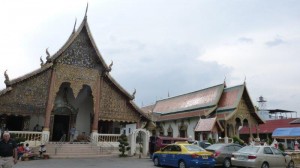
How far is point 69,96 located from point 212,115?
16229 millimetres

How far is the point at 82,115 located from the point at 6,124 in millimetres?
6145

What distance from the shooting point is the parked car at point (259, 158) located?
509 inches

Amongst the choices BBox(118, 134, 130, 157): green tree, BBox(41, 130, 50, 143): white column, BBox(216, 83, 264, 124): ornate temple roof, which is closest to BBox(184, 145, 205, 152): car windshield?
BBox(118, 134, 130, 157): green tree

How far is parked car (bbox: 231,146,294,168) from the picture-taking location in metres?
12.9

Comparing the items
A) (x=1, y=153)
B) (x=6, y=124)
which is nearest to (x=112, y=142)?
(x=6, y=124)

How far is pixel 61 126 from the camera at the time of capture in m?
23.9

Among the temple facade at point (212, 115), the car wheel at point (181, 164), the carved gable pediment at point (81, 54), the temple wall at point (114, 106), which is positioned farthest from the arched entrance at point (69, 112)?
the car wheel at point (181, 164)

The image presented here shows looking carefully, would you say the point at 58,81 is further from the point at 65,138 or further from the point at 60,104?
the point at 65,138

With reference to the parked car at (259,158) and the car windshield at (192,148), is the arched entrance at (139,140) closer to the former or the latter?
the car windshield at (192,148)

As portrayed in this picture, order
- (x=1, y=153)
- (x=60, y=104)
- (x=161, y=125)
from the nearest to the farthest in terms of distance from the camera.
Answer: (x=1, y=153), (x=60, y=104), (x=161, y=125)

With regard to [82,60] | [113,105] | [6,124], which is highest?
[82,60]

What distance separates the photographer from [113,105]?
74.3 ft

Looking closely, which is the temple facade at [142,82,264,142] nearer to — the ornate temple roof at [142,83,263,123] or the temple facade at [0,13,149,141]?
the ornate temple roof at [142,83,263,123]

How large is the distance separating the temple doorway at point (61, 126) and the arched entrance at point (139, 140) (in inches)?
238
